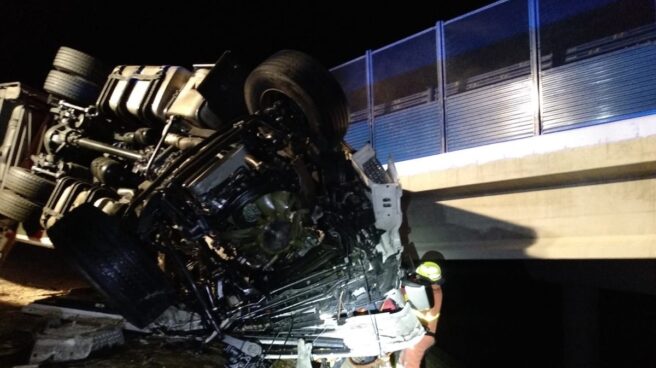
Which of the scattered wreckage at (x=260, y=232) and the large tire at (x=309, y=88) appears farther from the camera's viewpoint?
the large tire at (x=309, y=88)

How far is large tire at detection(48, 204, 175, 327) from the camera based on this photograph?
267 centimetres

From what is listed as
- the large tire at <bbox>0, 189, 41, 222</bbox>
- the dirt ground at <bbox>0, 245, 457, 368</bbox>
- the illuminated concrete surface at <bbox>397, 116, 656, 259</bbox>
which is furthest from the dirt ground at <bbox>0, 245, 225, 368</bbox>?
the illuminated concrete surface at <bbox>397, 116, 656, 259</bbox>

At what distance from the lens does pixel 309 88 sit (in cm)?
332

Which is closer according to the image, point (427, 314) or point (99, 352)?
point (99, 352)

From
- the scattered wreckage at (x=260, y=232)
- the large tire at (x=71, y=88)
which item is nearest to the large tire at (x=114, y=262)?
the scattered wreckage at (x=260, y=232)

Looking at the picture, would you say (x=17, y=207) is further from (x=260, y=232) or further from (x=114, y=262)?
(x=260, y=232)

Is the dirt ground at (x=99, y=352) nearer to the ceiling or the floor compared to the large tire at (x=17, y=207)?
nearer to the floor

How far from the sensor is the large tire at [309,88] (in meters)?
3.33

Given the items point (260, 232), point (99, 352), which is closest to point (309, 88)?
point (260, 232)

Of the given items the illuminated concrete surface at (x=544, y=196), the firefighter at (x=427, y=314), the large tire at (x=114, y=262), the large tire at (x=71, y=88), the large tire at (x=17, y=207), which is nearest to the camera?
the large tire at (x=114, y=262)

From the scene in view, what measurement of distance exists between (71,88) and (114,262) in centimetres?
360

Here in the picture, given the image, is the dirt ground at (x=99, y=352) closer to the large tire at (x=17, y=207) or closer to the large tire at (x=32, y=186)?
the large tire at (x=17, y=207)

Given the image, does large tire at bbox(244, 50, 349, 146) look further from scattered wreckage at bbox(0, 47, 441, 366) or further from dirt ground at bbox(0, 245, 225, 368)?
dirt ground at bbox(0, 245, 225, 368)

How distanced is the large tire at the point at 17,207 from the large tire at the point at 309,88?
3.34 meters
